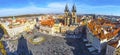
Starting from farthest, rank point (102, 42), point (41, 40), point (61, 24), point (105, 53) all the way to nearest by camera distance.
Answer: point (61, 24)
point (41, 40)
point (102, 42)
point (105, 53)

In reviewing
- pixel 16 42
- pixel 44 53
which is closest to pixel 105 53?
pixel 44 53

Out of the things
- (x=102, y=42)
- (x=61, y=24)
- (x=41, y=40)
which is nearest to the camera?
(x=102, y=42)

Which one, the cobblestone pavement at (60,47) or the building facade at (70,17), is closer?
the cobblestone pavement at (60,47)

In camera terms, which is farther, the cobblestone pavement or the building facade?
the building facade

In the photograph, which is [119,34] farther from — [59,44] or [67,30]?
[67,30]

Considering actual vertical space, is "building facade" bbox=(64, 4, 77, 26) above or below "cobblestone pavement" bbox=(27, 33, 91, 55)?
above

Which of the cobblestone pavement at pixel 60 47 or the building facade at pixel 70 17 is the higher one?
the building facade at pixel 70 17

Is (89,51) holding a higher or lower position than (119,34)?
lower

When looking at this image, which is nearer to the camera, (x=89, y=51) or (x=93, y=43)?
(x=89, y=51)

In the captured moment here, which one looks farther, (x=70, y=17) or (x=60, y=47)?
(x=70, y=17)

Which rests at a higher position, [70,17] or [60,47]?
[70,17]
